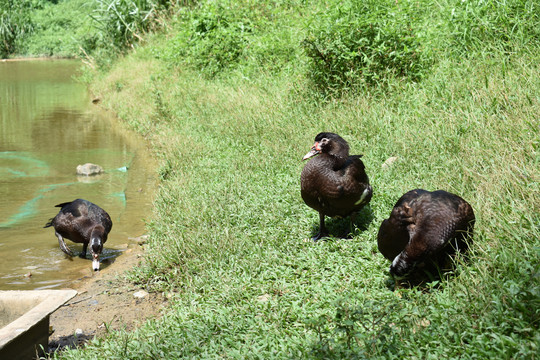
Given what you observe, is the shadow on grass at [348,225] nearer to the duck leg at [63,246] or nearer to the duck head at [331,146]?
the duck head at [331,146]

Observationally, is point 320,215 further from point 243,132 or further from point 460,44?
point 460,44

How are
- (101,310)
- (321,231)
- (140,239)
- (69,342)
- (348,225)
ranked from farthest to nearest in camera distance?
1. (140,239)
2. (348,225)
3. (321,231)
4. (101,310)
5. (69,342)

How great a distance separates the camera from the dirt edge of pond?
4.16 metres

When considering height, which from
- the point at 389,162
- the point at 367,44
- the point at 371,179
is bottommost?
the point at 371,179

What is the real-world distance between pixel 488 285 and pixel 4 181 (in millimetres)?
7762

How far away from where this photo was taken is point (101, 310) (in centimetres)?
455

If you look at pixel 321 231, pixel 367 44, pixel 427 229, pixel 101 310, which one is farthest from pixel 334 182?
pixel 367 44

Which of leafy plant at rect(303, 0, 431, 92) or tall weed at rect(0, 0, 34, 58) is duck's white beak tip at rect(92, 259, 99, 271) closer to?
leafy plant at rect(303, 0, 431, 92)

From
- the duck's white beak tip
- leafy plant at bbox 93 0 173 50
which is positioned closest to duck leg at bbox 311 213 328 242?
the duck's white beak tip

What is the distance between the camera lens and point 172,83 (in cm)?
1217

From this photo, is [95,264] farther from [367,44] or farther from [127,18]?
[127,18]

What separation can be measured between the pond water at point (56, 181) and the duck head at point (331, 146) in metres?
2.22

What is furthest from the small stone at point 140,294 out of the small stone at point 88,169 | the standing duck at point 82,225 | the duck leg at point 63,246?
the small stone at point 88,169

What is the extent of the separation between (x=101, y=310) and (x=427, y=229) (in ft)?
9.10
